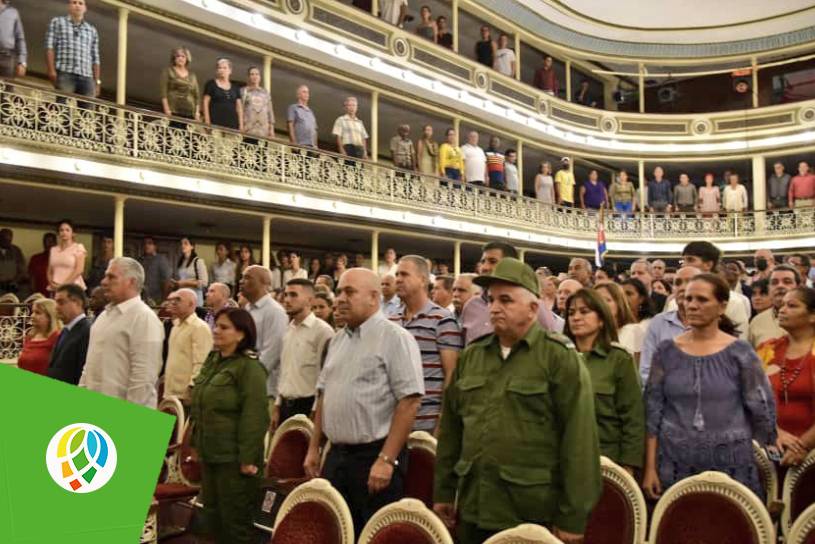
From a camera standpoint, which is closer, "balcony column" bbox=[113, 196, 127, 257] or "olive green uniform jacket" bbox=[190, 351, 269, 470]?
"olive green uniform jacket" bbox=[190, 351, 269, 470]

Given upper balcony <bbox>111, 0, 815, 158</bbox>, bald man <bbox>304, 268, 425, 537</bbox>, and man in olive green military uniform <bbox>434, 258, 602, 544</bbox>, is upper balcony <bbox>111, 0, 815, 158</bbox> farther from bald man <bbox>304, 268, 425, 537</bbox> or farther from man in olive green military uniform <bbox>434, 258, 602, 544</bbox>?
man in olive green military uniform <bbox>434, 258, 602, 544</bbox>

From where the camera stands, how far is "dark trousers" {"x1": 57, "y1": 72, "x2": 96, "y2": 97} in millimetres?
8352

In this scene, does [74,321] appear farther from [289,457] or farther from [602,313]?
[602,313]

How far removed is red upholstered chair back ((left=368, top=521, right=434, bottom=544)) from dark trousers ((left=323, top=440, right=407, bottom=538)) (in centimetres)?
74

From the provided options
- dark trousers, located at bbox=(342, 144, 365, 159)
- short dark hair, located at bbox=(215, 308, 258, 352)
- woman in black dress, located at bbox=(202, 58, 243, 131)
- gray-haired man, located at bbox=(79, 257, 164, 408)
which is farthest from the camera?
dark trousers, located at bbox=(342, 144, 365, 159)

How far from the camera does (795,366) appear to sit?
3.44 m

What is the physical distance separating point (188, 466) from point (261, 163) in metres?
6.90

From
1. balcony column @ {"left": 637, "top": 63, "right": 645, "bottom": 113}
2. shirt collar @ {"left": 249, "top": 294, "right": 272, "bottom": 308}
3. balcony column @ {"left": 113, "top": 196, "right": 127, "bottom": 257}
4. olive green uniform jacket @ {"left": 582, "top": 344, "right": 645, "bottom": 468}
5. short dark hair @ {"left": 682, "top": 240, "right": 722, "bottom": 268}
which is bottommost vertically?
olive green uniform jacket @ {"left": 582, "top": 344, "right": 645, "bottom": 468}

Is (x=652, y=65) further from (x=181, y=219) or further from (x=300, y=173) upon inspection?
(x=181, y=219)

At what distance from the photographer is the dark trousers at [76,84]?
835cm

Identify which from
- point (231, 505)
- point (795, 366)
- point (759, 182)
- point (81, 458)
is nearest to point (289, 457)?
point (231, 505)

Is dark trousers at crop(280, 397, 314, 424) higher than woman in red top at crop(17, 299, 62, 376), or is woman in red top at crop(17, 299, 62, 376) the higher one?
woman in red top at crop(17, 299, 62, 376)

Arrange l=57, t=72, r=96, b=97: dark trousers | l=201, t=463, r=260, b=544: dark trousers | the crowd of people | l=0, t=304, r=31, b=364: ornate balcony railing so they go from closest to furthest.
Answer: the crowd of people, l=201, t=463, r=260, b=544: dark trousers, l=0, t=304, r=31, b=364: ornate balcony railing, l=57, t=72, r=96, b=97: dark trousers

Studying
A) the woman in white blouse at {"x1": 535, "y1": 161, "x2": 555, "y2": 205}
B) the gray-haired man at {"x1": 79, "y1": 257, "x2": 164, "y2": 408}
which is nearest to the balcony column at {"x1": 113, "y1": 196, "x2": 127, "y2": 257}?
the gray-haired man at {"x1": 79, "y1": 257, "x2": 164, "y2": 408}
